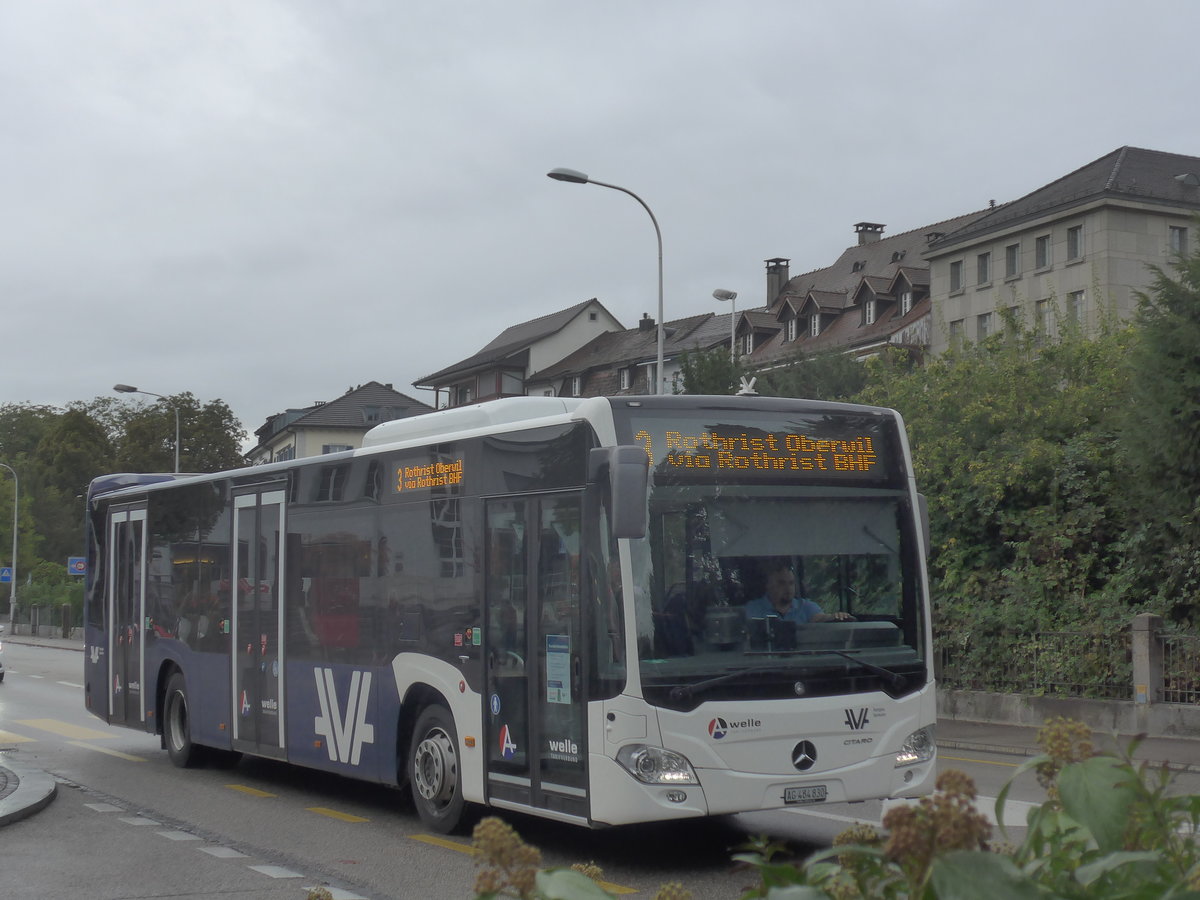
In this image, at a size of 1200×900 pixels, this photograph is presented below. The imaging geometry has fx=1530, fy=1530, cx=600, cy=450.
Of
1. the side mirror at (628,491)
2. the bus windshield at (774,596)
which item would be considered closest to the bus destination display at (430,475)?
the bus windshield at (774,596)

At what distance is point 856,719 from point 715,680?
0.98 meters

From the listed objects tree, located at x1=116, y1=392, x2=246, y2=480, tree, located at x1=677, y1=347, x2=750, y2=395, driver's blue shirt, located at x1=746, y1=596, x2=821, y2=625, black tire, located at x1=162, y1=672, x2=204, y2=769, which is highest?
tree, located at x1=116, y1=392, x2=246, y2=480

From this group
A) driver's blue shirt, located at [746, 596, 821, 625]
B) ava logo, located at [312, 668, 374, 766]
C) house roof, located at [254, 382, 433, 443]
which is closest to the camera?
driver's blue shirt, located at [746, 596, 821, 625]

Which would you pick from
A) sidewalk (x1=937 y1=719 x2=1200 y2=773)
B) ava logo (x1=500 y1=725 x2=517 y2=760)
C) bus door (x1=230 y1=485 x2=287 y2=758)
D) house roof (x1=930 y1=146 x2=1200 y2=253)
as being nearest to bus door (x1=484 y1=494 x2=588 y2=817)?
ava logo (x1=500 y1=725 x2=517 y2=760)

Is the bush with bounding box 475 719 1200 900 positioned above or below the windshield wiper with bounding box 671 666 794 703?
above

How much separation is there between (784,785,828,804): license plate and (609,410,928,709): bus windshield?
53cm

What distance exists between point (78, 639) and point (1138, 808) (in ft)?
219

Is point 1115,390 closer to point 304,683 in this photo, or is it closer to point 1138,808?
point 304,683

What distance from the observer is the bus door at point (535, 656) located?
888cm

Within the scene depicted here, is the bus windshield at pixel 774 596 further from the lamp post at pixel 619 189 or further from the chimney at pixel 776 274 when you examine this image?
the chimney at pixel 776 274

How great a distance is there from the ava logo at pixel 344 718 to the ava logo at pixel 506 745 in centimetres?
191

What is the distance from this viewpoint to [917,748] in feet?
30.5

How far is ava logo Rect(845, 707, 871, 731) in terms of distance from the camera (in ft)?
29.5

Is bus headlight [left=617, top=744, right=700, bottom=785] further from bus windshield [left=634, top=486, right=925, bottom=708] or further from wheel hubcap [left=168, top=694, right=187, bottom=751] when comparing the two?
wheel hubcap [left=168, top=694, right=187, bottom=751]
